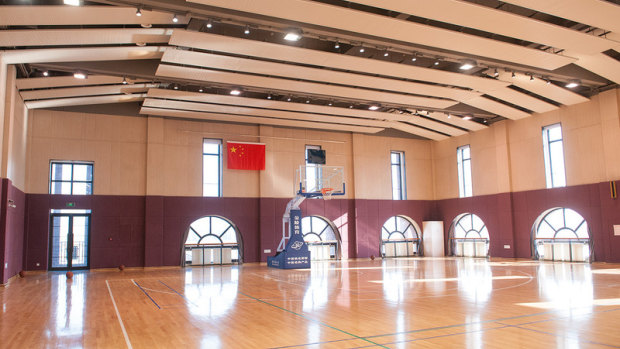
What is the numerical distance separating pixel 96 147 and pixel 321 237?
508 inches

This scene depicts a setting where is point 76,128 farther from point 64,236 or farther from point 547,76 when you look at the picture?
point 547,76

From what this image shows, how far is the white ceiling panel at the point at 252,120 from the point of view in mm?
22703

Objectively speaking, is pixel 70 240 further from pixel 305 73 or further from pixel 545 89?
pixel 545 89

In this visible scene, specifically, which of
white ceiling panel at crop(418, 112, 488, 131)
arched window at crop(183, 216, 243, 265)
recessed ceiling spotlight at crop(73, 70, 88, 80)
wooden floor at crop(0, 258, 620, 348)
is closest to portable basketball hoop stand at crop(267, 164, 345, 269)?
arched window at crop(183, 216, 243, 265)

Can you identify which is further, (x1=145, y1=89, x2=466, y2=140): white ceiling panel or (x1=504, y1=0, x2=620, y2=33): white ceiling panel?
(x1=145, y1=89, x2=466, y2=140): white ceiling panel

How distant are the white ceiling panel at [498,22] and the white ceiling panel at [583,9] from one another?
2.23ft

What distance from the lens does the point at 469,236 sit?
27812mm

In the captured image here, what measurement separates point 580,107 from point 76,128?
919 inches

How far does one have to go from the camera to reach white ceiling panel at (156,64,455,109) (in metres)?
17.5

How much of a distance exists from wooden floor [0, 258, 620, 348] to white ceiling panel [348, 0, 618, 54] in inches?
292

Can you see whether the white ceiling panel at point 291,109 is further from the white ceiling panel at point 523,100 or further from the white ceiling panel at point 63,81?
the white ceiling panel at point 523,100

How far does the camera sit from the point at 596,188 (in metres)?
20.8

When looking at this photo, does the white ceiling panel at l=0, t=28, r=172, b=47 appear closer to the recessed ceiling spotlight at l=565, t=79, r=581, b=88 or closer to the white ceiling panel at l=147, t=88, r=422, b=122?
the white ceiling panel at l=147, t=88, r=422, b=122

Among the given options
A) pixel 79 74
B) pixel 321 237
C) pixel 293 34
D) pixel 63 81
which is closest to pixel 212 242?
pixel 321 237
